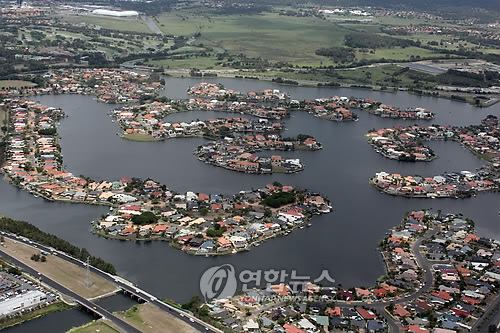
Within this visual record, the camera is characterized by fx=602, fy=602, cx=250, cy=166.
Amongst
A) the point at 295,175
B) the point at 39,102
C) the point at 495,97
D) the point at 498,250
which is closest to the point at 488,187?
the point at 498,250

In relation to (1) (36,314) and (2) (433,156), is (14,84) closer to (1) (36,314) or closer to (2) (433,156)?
(2) (433,156)

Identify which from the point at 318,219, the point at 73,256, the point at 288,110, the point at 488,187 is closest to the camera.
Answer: the point at 73,256

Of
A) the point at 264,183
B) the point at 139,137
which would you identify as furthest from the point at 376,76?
the point at 264,183

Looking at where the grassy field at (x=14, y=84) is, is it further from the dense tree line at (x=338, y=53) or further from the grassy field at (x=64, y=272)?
the dense tree line at (x=338, y=53)

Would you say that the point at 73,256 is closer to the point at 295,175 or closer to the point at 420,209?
the point at 295,175

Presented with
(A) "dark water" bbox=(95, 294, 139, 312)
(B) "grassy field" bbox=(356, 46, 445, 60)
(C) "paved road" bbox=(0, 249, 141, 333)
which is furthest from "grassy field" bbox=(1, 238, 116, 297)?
(B) "grassy field" bbox=(356, 46, 445, 60)

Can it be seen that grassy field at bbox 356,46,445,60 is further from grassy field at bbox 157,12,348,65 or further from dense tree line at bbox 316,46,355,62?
grassy field at bbox 157,12,348,65

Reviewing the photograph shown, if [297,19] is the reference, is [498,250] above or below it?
below
